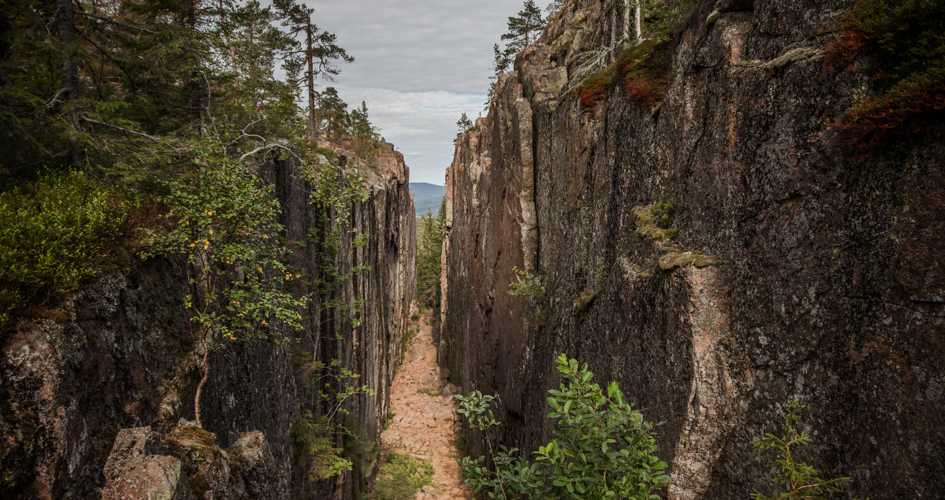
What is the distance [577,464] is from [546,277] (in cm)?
1203

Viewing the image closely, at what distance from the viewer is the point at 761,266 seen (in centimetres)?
579

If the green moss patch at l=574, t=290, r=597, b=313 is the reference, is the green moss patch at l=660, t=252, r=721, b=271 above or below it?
above

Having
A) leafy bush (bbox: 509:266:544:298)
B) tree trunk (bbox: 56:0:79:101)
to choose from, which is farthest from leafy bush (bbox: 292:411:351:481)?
tree trunk (bbox: 56:0:79:101)

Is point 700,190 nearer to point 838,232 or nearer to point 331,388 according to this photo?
point 838,232

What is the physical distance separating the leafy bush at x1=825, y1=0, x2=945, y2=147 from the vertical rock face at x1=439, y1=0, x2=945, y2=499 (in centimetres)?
20

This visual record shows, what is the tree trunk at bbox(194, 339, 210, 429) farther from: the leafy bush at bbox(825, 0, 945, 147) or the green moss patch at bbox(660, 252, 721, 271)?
the leafy bush at bbox(825, 0, 945, 147)

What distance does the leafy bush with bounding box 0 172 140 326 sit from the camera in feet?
14.0

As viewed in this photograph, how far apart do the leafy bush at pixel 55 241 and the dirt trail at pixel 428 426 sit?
17.6 meters

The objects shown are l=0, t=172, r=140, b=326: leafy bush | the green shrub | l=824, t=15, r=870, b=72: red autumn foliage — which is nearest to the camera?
l=0, t=172, r=140, b=326: leafy bush

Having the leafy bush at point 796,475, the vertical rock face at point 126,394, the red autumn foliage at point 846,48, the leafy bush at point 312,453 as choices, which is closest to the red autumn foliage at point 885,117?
the red autumn foliage at point 846,48

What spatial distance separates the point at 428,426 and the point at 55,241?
972 inches

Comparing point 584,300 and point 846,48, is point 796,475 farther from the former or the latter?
point 584,300

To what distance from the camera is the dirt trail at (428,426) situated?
66.7ft

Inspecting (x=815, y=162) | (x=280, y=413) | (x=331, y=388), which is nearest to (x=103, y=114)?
(x=280, y=413)
